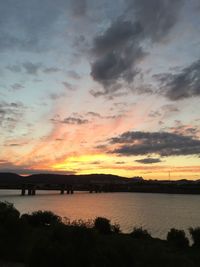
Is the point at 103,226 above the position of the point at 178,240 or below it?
above

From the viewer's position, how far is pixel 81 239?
1912 cm

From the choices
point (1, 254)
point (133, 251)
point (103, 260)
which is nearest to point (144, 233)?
point (1, 254)

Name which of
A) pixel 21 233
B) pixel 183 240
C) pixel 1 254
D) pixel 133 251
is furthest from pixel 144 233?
pixel 133 251

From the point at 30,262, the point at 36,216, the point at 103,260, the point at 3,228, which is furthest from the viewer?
the point at 36,216

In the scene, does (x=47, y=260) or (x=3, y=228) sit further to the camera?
(x=3, y=228)

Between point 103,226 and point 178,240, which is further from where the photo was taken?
point 103,226

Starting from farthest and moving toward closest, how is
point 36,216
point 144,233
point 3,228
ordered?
point 36,216 → point 144,233 → point 3,228

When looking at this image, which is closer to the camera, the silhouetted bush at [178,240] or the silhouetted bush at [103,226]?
the silhouetted bush at [178,240]

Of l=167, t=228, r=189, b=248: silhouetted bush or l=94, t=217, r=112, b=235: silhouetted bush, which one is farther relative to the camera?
l=94, t=217, r=112, b=235: silhouetted bush

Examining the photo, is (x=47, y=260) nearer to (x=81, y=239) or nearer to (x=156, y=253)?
(x=81, y=239)

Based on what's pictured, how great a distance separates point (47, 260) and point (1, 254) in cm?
1148

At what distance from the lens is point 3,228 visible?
103 feet

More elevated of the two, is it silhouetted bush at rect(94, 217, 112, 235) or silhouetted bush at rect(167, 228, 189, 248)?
silhouetted bush at rect(94, 217, 112, 235)

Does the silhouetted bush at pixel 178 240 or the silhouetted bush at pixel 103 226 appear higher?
the silhouetted bush at pixel 103 226
